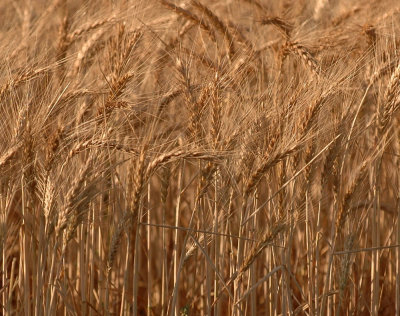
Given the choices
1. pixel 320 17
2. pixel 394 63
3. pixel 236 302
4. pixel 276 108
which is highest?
pixel 320 17

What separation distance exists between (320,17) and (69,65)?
1471 millimetres

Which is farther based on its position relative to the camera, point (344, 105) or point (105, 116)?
point (344, 105)

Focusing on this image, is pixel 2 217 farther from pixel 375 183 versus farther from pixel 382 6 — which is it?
pixel 382 6

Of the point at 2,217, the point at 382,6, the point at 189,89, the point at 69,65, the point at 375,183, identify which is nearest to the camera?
the point at 2,217

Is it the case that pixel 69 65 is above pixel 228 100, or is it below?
above

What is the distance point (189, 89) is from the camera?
2191 mm

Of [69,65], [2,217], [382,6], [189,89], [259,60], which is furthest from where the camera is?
[382,6]

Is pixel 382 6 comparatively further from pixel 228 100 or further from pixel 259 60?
pixel 228 100

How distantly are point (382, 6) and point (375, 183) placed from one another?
4.28 feet

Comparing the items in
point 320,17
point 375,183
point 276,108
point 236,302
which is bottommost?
point 236,302

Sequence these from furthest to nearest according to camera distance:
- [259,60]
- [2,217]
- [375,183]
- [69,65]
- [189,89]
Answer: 1. [259,60]
2. [69,65]
3. [375,183]
4. [189,89]
5. [2,217]

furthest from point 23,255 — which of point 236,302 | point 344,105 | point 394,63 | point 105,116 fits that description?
point 394,63

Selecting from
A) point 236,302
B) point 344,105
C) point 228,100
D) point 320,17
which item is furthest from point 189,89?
point 320,17

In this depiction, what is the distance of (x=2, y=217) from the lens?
1.98 meters
